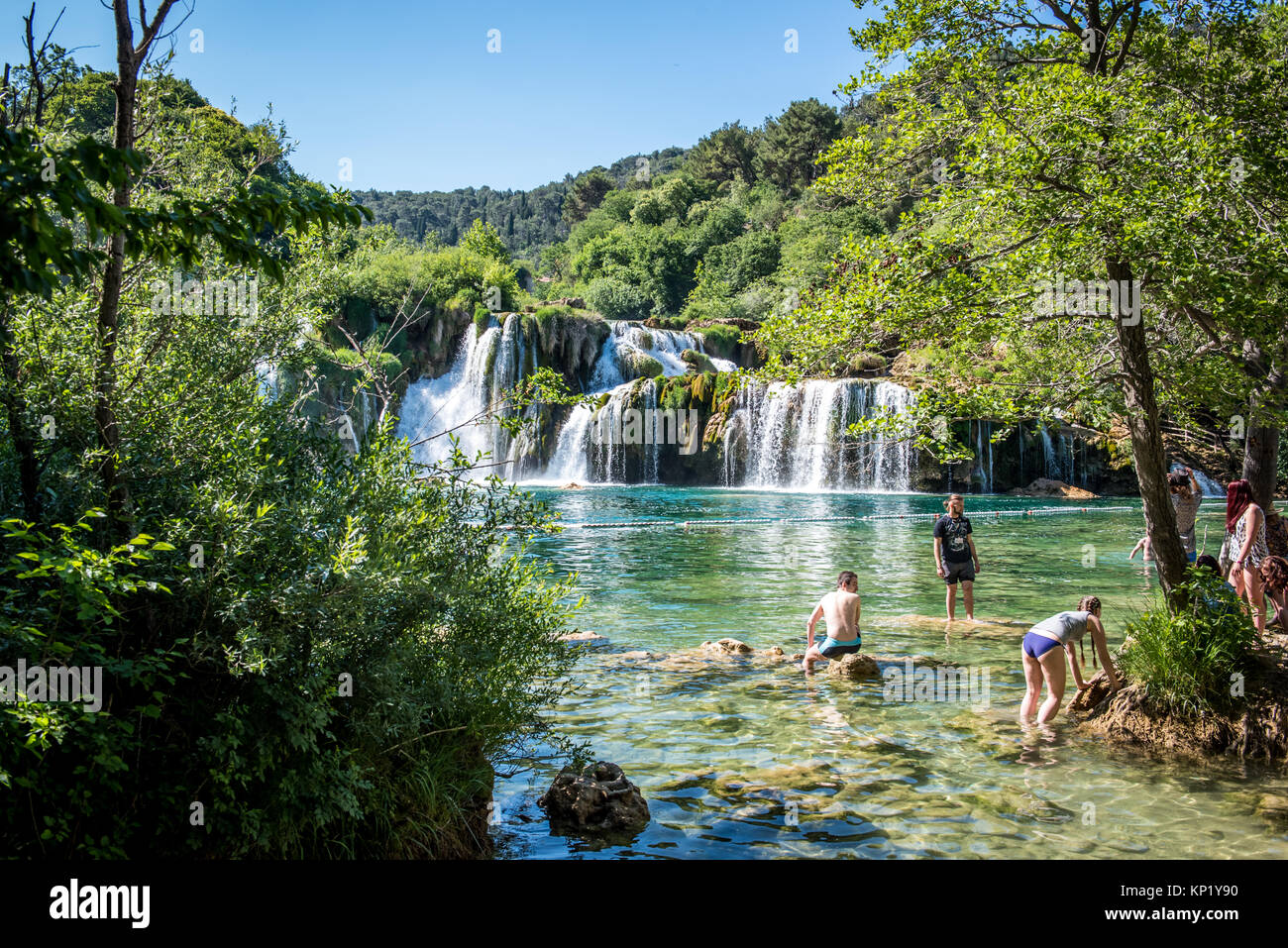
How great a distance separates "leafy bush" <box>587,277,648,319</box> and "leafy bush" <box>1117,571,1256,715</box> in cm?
6436

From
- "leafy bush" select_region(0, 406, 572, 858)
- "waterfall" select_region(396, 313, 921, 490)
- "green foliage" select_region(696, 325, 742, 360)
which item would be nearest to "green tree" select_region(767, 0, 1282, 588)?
"leafy bush" select_region(0, 406, 572, 858)

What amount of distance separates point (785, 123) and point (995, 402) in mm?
85265

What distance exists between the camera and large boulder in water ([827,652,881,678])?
9.96m

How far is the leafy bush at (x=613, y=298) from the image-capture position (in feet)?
231

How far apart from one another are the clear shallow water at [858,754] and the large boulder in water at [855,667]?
0.16 m

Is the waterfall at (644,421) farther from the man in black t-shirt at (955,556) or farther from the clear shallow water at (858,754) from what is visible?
the man in black t-shirt at (955,556)

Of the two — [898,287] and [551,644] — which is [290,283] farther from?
[898,287]

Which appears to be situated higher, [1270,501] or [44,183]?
[44,183]

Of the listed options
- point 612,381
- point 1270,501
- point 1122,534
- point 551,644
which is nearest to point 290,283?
point 551,644

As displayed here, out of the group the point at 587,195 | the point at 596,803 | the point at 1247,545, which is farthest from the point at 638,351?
the point at 587,195

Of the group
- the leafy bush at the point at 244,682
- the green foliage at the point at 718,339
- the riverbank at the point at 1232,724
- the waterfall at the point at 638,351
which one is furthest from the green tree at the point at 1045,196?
the green foliage at the point at 718,339

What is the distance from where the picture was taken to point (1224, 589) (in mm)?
7320

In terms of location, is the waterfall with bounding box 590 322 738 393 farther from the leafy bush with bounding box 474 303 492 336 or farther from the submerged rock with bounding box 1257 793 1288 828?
the submerged rock with bounding box 1257 793 1288 828

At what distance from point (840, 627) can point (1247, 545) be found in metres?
4.12
